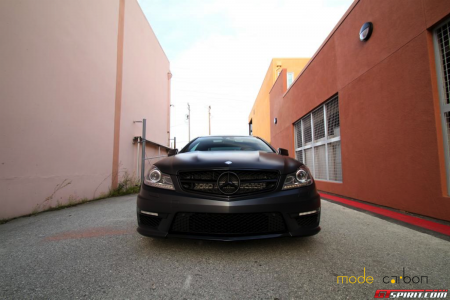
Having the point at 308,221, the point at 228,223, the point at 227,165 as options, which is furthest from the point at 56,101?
the point at 308,221

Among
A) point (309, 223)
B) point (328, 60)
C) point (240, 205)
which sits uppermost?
point (328, 60)

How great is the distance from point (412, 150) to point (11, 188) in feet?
20.1

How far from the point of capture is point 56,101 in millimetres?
4207

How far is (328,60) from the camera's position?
231 inches

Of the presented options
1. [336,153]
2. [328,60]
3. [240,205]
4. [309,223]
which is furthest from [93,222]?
[328,60]

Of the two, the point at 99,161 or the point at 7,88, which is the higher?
the point at 7,88

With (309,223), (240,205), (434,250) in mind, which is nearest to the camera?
(240,205)

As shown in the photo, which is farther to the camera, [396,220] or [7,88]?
[7,88]

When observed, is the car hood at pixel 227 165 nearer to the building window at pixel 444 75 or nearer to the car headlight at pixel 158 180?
the car headlight at pixel 158 180

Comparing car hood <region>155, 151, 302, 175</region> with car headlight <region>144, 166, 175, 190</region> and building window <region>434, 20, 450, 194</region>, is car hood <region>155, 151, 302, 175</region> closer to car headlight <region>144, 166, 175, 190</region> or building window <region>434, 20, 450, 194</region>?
car headlight <region>144, 166, 175, 190</region>

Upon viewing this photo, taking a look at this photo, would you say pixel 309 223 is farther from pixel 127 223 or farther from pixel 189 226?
pixel 127 223

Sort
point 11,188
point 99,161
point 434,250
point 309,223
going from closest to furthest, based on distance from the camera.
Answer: point 309,223 < point 434,250 < point 11,188 < point 99,161

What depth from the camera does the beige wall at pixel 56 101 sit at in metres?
3.39

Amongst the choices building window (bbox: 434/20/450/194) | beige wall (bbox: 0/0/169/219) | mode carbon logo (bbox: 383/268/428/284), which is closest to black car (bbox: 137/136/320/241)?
mode carbon logo (bbox: 383/268/428/284)
